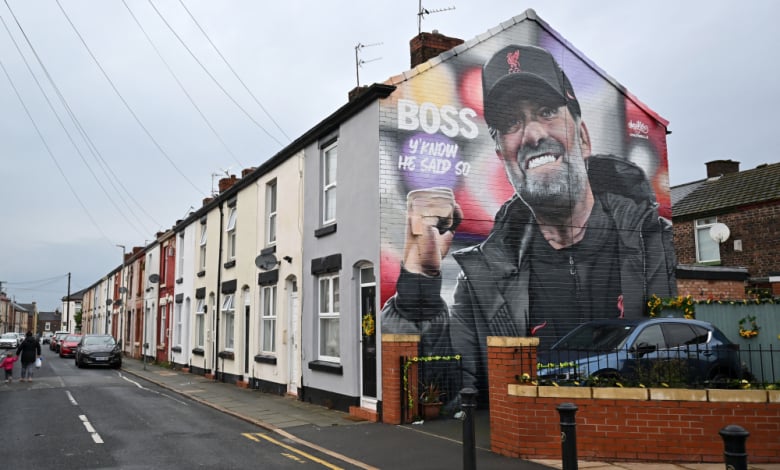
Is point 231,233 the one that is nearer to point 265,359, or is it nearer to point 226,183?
point 226,183

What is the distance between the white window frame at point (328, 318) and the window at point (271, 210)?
13.0ft

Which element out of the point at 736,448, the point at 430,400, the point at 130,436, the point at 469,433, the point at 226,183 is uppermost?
the point at 226,183

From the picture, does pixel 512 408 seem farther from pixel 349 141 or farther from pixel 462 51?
pixel 462 51

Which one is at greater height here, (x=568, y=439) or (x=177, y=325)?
(x=177, y=325)

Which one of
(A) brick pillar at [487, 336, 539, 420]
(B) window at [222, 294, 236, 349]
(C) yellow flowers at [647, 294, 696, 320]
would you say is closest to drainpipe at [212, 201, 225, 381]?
(B) window at [222, 294, 236, 349]

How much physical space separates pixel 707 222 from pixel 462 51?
1580cm

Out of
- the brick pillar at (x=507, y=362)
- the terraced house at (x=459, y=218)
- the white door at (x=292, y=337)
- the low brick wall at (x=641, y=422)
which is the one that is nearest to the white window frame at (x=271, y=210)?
the terraced house at (x=459, y=218)

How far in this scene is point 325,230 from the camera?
14.7 metres

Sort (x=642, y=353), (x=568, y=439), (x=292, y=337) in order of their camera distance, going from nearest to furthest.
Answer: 1. (x=568, y=439)
2. (x=642, y=353)
3. (x=292, y=337)

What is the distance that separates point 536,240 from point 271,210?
27.4 feet

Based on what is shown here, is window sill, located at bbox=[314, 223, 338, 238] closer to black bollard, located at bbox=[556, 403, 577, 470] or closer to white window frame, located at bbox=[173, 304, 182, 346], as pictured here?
black bollard, located at bbox=[556, 403, 577, 470]

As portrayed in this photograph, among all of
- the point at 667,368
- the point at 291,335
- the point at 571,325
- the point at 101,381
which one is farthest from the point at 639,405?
the point at 101,381

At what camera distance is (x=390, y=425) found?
11469mm

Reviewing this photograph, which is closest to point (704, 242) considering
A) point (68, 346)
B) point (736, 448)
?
point (736, 448)
